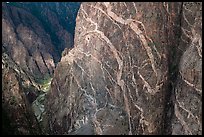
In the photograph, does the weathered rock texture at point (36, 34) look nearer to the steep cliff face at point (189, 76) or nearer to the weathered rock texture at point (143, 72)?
the weathered rock texture at point (143, 72)

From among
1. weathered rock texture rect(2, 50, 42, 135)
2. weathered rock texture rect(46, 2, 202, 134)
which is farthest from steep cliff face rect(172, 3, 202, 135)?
weathered rock texture rect(2, 50, 42, 135)

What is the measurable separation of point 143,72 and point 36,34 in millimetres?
40038

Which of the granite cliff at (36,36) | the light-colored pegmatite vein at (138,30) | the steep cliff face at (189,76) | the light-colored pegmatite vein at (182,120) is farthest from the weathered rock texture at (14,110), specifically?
the granite cliff at (36,36)

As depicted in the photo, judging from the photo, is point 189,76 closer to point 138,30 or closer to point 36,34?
point 138,30

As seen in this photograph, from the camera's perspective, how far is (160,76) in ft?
56.1

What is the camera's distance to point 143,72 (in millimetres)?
17078

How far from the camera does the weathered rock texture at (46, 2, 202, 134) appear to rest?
55.0 feet

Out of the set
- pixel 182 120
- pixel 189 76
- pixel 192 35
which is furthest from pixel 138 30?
pixel 182 120

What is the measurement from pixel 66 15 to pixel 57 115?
44855mm

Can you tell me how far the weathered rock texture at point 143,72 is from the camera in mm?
16766

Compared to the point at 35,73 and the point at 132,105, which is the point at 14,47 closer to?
the point at 35,73

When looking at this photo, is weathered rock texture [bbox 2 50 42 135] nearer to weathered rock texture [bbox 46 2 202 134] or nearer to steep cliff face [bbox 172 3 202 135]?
weathered rock texture [bbox 46 2 202 134]

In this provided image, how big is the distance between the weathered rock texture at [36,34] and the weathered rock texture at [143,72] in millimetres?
31164

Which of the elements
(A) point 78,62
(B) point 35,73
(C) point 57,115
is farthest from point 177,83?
(B) point 35,73
